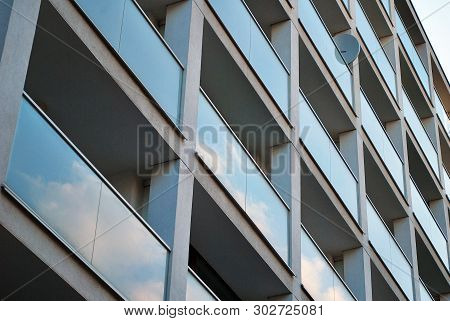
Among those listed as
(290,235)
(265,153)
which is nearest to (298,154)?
A: (265,153)

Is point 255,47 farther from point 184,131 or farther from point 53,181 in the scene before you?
point 53,181

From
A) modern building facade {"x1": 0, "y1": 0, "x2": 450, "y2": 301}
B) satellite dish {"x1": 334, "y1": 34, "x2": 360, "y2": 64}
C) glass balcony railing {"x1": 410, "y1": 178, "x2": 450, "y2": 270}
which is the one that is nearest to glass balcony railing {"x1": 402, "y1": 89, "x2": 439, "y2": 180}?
modern building facade {"x1": 0, "y1": 0, "x2": 450, "y2": 301}

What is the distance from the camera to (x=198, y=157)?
46.4 ft

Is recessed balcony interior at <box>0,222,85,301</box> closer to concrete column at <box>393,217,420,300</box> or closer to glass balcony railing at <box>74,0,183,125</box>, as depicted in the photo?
glass balcony railing at <box>74,0,183,125</box>

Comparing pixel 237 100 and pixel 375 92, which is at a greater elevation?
pixel 375 92

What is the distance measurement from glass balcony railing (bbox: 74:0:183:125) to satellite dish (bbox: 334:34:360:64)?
8372 millimetres

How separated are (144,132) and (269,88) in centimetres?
474

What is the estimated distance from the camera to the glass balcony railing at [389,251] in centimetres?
2105

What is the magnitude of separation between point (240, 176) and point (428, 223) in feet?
41.0

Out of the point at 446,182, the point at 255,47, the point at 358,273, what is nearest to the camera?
the point at 255,47

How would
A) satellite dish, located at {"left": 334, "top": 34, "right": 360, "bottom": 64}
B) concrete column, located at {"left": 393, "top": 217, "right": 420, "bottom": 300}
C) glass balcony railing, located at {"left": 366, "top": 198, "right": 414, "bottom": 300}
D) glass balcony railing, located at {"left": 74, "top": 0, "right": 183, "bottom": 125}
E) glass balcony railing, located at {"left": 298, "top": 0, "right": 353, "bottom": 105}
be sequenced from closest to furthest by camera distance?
glass balcony railing, located at {"left": 74, "top": 0, "right": 183, "bottom": 125}
glass balcony railing, located at {"left": 298, "top": 0, "right": 353, "bottom": 105}
glass balcony railing, located at {"left": 366, "top": 198, "right": 414, "bottom": 300}
satellite dish, located at {"left": 334, "top": 34, "right": 360, "bottom": 64}
concrete column, located at {"left": 393, "top": 217, "right": 420, "bottom": 300}

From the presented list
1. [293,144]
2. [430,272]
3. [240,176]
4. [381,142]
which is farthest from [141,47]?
[430,272]

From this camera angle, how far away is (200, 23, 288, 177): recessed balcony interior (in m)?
16.5
